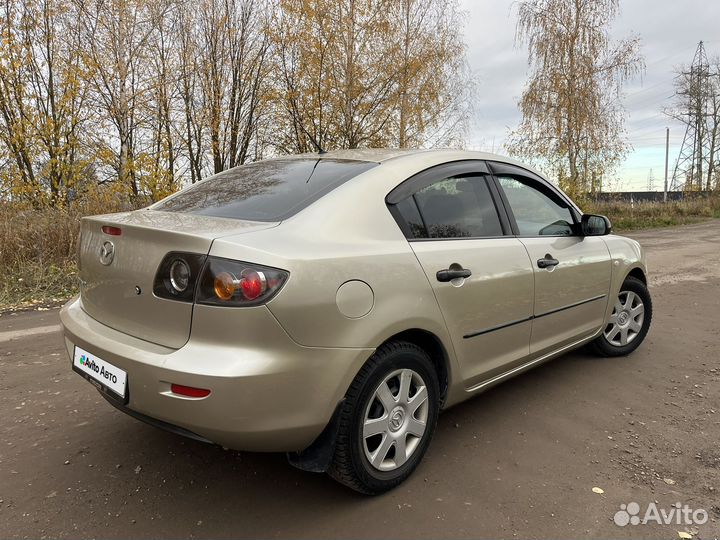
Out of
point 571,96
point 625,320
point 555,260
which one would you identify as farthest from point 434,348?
point 571,96

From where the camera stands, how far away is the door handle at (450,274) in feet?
8.18

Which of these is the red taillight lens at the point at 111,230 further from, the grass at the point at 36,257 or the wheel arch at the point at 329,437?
the grass at the point at 36,257

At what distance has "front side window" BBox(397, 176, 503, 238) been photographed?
260cm

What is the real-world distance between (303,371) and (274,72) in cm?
1404

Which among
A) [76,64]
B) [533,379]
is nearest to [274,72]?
[76,64]

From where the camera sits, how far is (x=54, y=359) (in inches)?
165

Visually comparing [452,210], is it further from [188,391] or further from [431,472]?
[188,391]

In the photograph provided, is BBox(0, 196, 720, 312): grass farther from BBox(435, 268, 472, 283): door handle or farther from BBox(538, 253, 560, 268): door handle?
BBox(538, 253, 560, 268): door handle

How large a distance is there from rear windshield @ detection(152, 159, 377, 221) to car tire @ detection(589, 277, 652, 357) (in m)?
2.63

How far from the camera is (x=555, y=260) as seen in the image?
323 cm

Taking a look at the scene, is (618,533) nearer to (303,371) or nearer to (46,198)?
(303,371)

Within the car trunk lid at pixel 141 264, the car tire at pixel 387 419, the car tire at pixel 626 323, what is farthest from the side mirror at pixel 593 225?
the car trunk lid at pixel 141 264

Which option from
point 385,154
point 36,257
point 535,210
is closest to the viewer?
point 385,154

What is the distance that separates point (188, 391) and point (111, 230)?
91 centimetres
